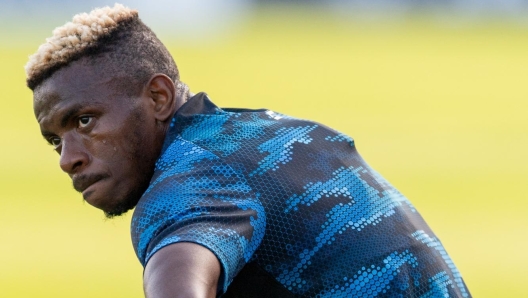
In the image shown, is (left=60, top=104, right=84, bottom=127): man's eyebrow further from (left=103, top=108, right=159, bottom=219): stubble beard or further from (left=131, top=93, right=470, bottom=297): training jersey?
(left=131, top=93, right=470, bottom=297): training jersey

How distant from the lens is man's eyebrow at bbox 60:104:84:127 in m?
3.05

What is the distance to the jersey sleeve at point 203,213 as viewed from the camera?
2.41 metres

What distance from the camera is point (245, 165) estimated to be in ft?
A: 9.00

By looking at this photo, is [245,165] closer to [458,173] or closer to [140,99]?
[140,99]

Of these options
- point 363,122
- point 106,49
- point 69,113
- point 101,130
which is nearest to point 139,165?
point 101,130

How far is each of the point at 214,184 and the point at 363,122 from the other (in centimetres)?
1041

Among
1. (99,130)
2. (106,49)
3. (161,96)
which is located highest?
(106,49)

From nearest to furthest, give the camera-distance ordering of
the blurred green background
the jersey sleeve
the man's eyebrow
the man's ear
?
the jersey sleeve, the man's eyebrow, the man's ear, the blurred green background

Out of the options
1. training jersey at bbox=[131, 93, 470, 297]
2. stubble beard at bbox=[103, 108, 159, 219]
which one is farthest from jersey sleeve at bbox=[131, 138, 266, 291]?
stubble beard at bbox=[103, 108, 159, 219]

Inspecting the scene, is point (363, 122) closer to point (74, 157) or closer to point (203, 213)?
point (74, 157)

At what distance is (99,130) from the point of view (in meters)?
3.06

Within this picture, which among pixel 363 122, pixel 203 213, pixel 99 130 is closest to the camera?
pixel 203 213

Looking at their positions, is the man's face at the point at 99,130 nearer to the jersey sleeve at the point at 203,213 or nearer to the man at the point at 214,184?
the man at the point at 214,184

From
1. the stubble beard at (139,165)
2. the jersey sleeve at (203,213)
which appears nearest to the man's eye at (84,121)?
the stubble beard at (139,165)
